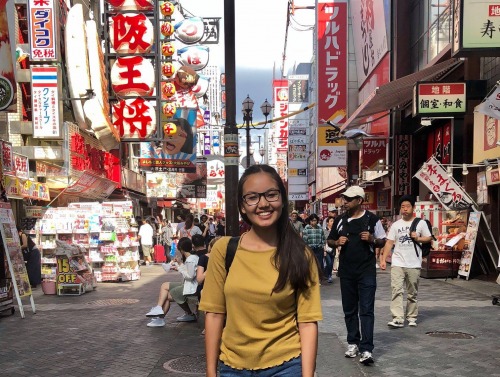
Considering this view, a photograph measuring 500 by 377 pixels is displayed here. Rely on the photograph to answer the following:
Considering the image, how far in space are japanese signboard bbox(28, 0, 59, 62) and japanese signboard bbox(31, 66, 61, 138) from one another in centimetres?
45

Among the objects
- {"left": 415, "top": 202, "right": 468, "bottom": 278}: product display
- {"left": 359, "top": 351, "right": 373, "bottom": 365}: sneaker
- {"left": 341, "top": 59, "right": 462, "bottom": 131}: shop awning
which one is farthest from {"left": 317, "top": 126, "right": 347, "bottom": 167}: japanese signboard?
{"left": 359, "top": 351, "right": 373, "bottom": 365}: sneaker

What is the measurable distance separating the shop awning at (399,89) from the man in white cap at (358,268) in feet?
32.9

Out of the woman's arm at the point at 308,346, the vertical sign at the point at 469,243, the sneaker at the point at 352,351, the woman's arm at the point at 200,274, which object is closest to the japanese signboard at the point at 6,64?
the woman's arm at the point at 200,274

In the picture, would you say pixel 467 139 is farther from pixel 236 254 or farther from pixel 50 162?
pixel 236 254

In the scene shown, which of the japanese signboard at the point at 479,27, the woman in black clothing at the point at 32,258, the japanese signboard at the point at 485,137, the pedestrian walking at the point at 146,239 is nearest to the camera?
the japanese signboard at the point at 479,27

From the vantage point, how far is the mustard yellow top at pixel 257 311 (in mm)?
2705

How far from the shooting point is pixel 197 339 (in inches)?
315

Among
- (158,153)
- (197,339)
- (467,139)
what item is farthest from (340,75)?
(197,339)

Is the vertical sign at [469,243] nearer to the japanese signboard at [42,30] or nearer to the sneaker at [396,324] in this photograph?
the sneaker at [396,324]

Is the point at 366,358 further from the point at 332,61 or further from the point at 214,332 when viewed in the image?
the point at 332,61

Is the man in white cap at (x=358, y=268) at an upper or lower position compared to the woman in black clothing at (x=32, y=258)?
upper

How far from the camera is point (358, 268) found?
643 cm

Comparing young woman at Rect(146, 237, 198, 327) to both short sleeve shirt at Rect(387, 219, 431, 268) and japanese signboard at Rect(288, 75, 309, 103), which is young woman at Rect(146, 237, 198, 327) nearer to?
short sleeve shirt at Rect(387, 219, 431, 268)

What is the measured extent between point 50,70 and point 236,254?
15589mm
